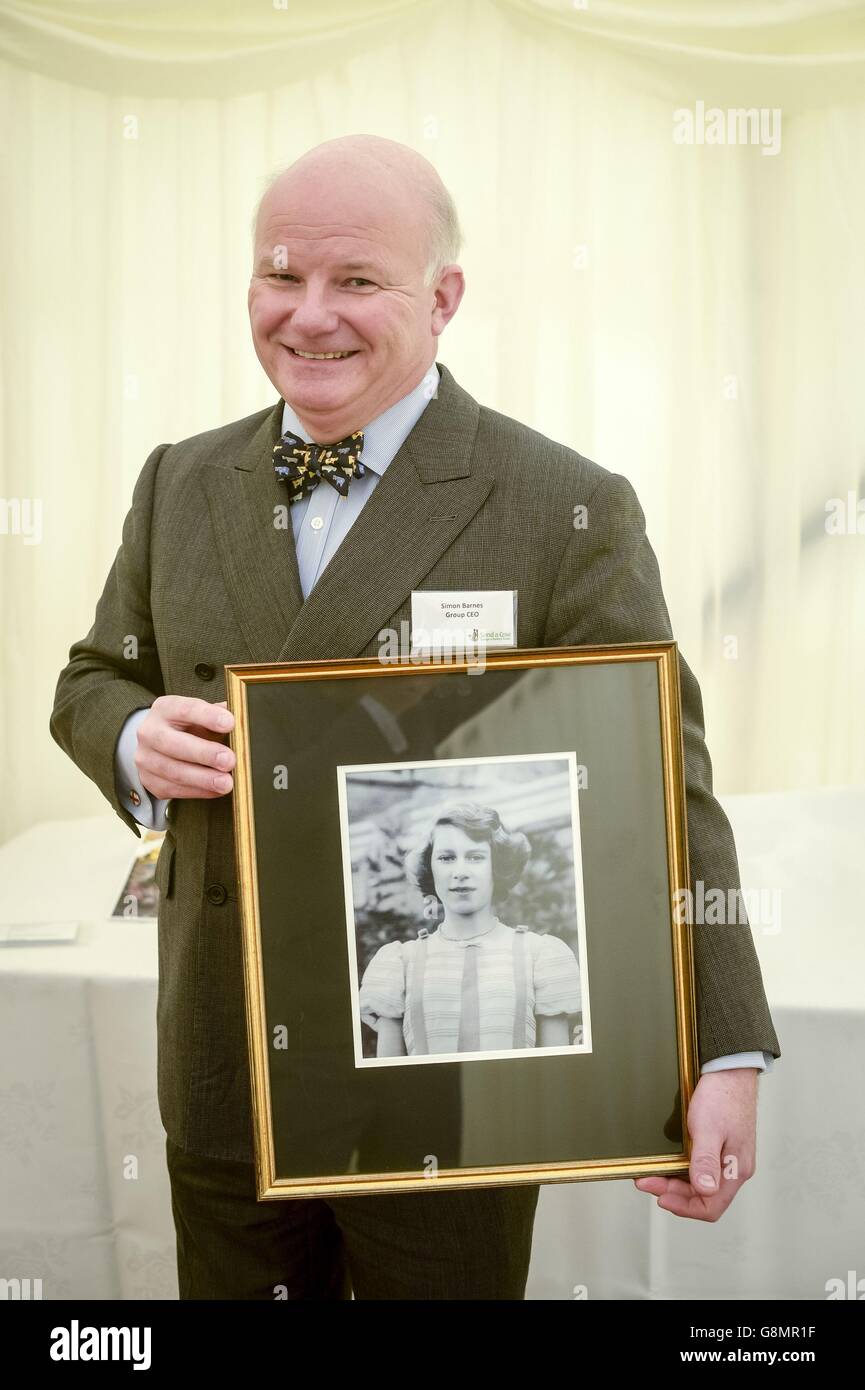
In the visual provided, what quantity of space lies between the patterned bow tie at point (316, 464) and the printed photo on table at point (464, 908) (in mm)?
370

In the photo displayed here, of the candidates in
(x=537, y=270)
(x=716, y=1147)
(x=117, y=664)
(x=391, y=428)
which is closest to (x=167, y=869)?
(x=117, y=664)

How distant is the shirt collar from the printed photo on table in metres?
0.40

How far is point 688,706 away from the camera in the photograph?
48.6 inches

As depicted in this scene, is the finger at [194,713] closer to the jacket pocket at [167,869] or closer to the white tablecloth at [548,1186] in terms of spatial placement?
the jacket pocket at [167,869]

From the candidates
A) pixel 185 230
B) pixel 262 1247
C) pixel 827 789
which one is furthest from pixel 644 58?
pixel 262 1247

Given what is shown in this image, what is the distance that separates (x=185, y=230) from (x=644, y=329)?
1.56m

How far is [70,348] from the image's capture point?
12.2ft

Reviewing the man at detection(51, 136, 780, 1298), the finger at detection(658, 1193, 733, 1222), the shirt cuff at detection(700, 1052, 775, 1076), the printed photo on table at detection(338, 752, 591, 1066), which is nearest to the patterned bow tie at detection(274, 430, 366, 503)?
the man at detection(51, 136, 780, 1298)

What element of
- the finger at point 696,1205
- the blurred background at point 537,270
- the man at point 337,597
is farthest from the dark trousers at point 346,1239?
the blurred background at point 537,270

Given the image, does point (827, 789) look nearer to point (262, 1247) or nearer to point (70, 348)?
point (262, 1247)

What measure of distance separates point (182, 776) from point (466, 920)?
0.32 m

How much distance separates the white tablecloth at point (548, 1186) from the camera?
191 cm

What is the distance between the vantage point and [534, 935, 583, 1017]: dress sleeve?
1.11 meters
